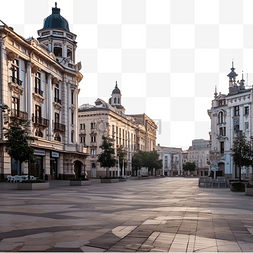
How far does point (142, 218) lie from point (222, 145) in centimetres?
6467

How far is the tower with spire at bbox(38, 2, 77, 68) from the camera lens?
53.5 meters

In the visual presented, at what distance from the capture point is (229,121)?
70.7 meters

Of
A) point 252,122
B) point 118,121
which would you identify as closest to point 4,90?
point 252,122

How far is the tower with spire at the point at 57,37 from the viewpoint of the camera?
176 ft

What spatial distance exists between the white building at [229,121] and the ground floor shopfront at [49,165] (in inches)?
1014

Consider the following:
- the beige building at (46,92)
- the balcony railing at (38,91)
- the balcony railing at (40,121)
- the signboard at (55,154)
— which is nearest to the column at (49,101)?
the beige building at (46,92)

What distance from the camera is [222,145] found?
2864 inches

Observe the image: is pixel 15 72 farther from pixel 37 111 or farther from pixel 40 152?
pixel 40 152

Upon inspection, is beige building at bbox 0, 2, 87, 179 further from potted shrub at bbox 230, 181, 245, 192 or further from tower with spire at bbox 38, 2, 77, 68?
potted shrub at bbox 230, 181, 245, 192

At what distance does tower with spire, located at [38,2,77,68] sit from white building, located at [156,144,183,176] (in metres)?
130

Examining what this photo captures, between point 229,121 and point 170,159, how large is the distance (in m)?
117

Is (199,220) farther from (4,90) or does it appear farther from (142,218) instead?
(4,90)

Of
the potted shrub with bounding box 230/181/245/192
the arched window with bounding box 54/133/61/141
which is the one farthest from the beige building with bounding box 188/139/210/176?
the potted shrub with bounding box 230/181/245/192

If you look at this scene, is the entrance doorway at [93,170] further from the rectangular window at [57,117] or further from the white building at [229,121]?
the rectangular window at [57,117]
